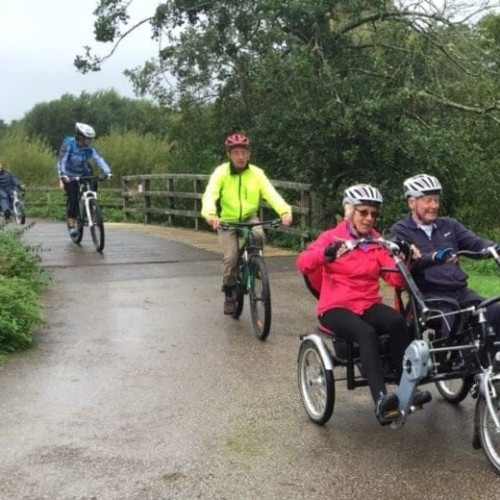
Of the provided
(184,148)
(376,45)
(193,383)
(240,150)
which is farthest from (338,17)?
(193,383)

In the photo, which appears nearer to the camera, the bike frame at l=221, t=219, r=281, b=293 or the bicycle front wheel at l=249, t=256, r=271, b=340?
the bicycle front wheel at l=249, t=256, r=271, b=340

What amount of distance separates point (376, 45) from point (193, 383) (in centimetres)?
1107

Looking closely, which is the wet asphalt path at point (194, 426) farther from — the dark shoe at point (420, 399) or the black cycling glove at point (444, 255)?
the black cycling glove at point (444, 255)

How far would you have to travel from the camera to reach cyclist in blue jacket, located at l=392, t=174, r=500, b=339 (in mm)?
5348

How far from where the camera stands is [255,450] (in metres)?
4.76

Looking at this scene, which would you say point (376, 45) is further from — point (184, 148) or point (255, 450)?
point (255, 450)

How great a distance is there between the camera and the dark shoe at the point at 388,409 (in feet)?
14.9

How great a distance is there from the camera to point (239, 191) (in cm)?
806

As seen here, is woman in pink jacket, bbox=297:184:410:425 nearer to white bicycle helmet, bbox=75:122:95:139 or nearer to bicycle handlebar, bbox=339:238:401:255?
bicycle handlebar, bbox=339:238:401:255

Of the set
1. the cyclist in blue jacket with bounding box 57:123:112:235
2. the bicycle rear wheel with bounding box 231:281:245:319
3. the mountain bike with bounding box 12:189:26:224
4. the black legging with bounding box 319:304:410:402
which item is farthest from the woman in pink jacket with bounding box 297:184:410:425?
the mountain bike with bounding box 12:189:26:224

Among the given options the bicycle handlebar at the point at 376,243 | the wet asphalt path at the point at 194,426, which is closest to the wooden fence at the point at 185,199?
the wet asphalt path at the point at 194,426

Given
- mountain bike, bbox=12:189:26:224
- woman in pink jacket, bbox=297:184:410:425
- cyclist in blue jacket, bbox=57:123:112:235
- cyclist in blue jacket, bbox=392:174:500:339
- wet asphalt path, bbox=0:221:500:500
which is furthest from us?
mountain bike, bbox=12:189:26:224

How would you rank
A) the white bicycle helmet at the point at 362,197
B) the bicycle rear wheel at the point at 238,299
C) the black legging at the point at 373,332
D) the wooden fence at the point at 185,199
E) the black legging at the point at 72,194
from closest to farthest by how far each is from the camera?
the black legging at the point at 373,332, the white bicycle helmet at the point at 362,197, the bicycle rear wheel at the point at 238,299, the black legging at the point at 72,194, the wooden fence at the point at 185,199

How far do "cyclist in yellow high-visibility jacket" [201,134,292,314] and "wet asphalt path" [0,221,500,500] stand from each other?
765mm
